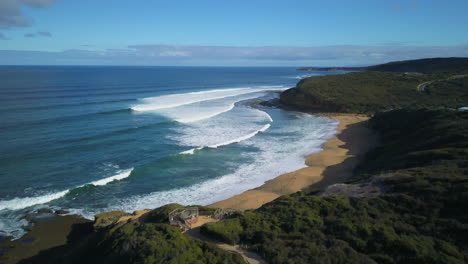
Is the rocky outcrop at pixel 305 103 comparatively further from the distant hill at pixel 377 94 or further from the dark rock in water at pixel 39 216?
the dark rock in water at pixel 39 216

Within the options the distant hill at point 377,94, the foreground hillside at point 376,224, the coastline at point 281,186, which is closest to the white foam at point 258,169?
the coastline at point 281,186

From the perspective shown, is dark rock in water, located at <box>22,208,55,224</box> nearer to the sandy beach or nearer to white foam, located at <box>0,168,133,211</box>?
white foam, located at <box>0,168,133,211</box>

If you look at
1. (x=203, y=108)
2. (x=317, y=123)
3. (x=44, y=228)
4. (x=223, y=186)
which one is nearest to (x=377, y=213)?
(x=223, y=186)

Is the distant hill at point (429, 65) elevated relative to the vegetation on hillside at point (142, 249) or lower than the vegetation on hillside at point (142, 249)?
elevated

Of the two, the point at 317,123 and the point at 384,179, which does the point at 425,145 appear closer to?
the point at 384,179

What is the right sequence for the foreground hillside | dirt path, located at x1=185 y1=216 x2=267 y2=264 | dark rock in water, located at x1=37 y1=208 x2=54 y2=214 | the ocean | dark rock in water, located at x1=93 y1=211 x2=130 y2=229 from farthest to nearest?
the ocean < dark rock in water, located at x1=37 y1=208 x2=54 y2=214 < dark rock in water, located at x1=93 y1=211 x2=130 y2=229 < dirt path, located at x1=185 y1=216 x2=267 y2=264 < the foreground hillside

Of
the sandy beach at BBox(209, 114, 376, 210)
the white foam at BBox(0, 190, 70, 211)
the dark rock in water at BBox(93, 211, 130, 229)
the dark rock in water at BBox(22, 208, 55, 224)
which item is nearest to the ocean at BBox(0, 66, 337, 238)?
the white foam at BBox(0, 190, 70, 211)

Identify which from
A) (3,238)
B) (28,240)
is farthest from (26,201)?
(28,240)
